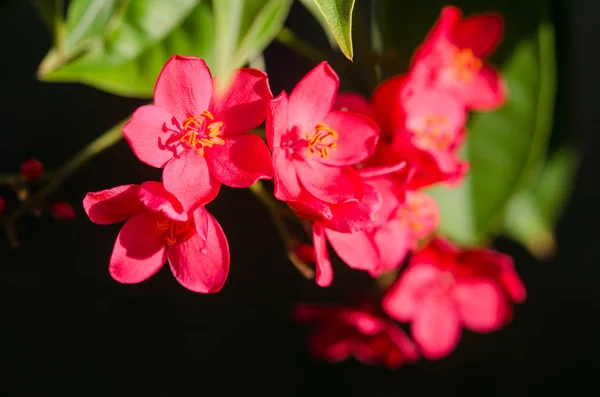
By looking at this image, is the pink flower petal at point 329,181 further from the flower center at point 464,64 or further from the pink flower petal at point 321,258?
the flower center at point 464,64

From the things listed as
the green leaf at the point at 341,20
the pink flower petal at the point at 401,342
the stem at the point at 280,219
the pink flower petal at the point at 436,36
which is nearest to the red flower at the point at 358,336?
the pink flower petal at the point at 401,342

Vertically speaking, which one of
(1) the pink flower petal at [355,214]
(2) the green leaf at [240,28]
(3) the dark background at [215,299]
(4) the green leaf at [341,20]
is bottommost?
(3) the dark background at [215,299]

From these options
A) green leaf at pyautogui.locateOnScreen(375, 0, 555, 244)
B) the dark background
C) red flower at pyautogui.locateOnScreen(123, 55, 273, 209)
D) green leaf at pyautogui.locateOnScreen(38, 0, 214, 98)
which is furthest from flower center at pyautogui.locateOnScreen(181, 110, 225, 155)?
the dark background

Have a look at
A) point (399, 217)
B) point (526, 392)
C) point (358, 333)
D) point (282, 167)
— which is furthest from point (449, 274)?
point (526, 392)

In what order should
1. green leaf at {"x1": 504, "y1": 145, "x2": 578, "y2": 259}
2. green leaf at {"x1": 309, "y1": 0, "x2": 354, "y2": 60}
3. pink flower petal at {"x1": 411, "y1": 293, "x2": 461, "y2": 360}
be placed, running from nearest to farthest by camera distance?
1. green leaf at {"x1": 309, "y1": 0, "x2": 354, "y2": 60}
2. pink flower petal at {"x1": 411, "y1": 293, "x2": 461, "y2": 360}
3. green leaf at {"x1": 504, "y1": 145, "x2": 578, "y2": 259}

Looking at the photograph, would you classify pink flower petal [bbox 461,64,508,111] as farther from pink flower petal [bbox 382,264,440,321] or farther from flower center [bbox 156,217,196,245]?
flower center [bbox 156,217,196,245]

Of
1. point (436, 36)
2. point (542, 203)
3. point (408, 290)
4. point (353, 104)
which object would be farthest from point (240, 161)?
point (542, 203)

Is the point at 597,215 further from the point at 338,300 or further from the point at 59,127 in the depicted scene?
the point at 59,127
